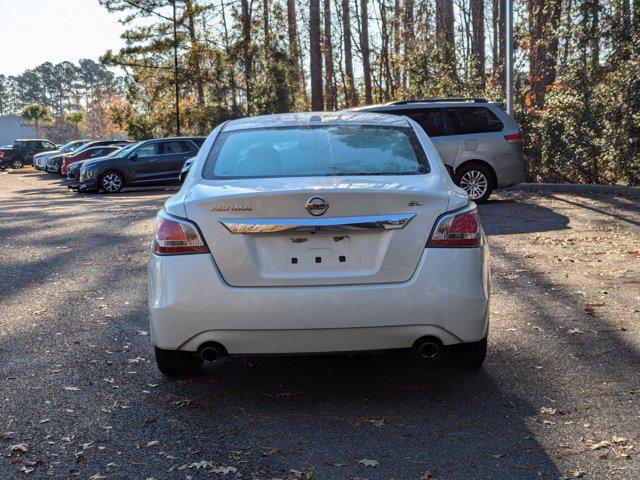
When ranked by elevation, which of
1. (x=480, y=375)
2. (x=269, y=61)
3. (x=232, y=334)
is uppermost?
(x=269, y=61)

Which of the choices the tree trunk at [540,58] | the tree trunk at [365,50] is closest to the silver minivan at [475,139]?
the tree trunk at [540,58]

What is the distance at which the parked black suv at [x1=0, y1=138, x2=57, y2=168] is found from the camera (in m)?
52.2

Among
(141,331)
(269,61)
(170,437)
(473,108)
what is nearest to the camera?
(170,437)

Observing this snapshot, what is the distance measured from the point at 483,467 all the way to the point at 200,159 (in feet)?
8.25

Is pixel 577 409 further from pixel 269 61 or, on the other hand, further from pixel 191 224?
pixel 269 61

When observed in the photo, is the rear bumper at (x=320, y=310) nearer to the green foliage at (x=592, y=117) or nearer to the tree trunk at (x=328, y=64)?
the green foliage at (x=592, y=117)

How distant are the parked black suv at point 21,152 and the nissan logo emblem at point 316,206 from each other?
5120 cm

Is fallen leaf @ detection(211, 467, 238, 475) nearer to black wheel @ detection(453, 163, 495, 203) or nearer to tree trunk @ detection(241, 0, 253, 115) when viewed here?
black wheel @ detection(453, 163, 495, 203)

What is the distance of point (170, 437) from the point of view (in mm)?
3988

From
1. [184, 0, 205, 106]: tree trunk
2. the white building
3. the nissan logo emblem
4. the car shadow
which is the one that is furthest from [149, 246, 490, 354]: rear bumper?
the white building

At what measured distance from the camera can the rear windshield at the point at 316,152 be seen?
471cm

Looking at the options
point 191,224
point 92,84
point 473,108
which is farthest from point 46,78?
point 191,224

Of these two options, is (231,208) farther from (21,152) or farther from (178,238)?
(21,152)

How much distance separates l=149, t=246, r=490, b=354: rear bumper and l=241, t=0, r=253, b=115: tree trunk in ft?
110
